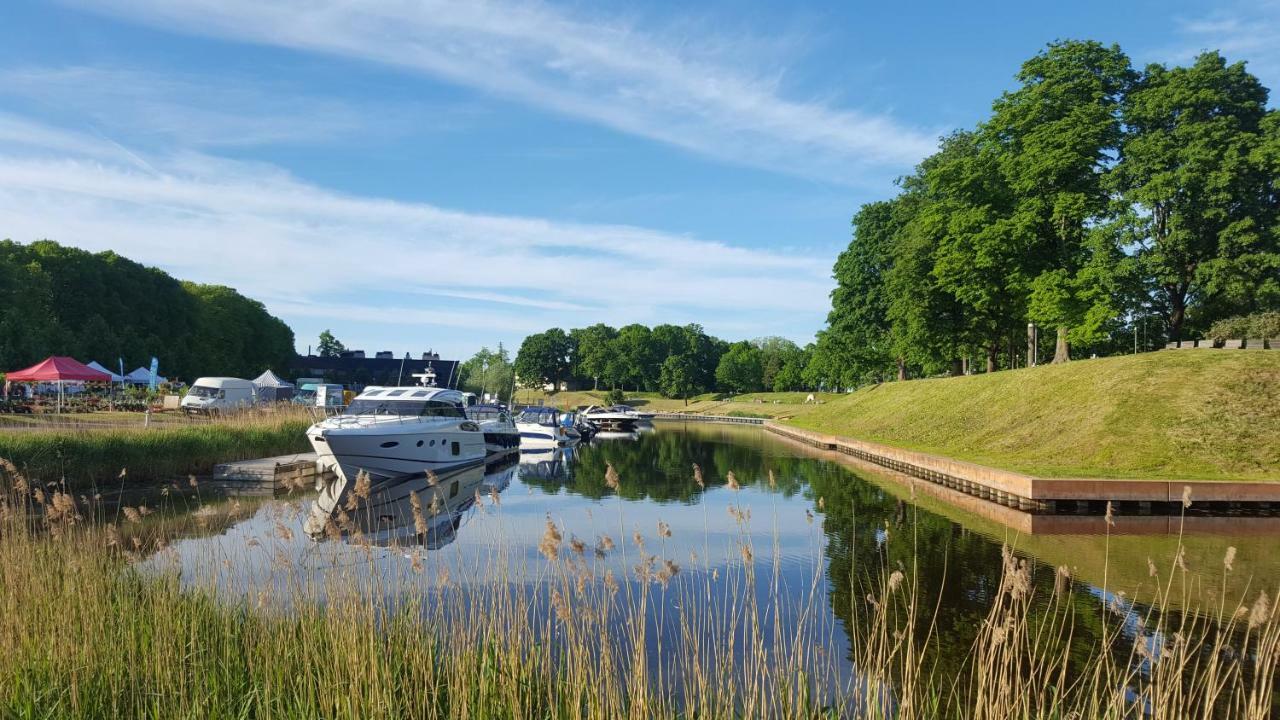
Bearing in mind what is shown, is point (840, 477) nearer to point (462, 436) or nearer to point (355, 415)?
point (462, 436)

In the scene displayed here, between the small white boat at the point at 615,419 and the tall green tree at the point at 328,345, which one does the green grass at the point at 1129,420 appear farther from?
the tall green tree at the point at 328,345

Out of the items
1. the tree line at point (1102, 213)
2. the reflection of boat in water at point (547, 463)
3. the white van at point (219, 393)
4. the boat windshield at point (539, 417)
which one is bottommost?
the reflection of boat in water at point (547, 463)

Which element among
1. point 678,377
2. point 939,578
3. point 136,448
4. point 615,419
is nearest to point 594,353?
point 678,377

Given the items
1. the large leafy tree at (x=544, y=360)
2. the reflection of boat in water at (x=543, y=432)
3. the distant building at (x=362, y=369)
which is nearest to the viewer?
the reflection of boat in water at (x=543, y=432)

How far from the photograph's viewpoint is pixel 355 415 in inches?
1000

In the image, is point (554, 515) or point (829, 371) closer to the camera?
point (554, 515)

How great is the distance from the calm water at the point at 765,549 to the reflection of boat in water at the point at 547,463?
12.9 ft

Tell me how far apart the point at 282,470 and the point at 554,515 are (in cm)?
954

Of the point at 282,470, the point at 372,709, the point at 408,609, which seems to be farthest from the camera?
the point at 282,470

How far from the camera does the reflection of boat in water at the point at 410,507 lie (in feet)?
A: 49.7

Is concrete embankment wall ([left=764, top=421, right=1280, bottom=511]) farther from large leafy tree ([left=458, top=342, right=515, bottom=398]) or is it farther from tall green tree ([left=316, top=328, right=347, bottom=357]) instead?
tall green tree ([left=316, top=328, right=347, bottom=357])

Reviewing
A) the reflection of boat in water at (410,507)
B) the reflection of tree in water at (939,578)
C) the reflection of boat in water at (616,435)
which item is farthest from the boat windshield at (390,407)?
the reflection of boat in water at (616,435)

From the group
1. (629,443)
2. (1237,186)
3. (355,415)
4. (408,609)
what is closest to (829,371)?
(629,443)

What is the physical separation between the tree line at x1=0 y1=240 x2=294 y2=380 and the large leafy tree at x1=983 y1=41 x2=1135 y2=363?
55.4 m
